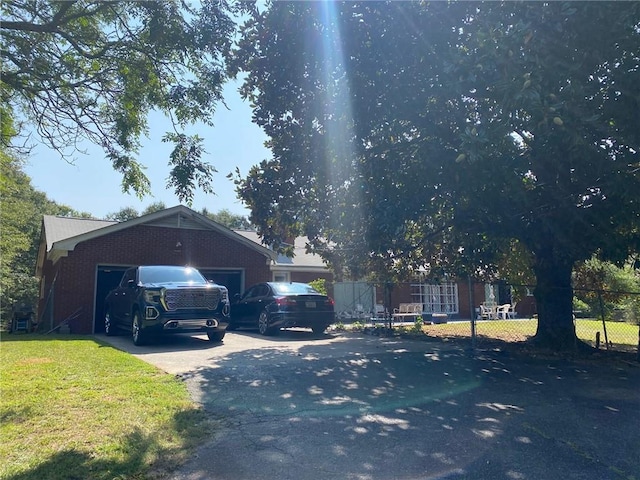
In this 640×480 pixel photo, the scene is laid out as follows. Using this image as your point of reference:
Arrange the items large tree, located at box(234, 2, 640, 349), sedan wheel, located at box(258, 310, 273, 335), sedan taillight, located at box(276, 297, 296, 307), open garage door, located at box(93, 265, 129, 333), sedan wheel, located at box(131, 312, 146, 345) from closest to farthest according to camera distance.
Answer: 1. large tree, located at box(234, 2, 640, 349)
2. sedan wheel, located at box(131, 312, 146, 345)
3. sedan taillight, located at box(276, 297, 296, 307)
4. sedan wheel, located at box(258, 310, 273, 335)
5. open garage door, located at box(93, 265, 129, 333)

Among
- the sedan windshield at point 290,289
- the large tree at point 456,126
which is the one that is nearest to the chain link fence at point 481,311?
the sedan windshield at point 290,289

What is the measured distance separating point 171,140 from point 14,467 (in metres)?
5.95

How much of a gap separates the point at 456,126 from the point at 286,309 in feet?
22.8

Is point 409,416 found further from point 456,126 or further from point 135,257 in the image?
point 135,257

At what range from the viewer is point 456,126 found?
7816 mm

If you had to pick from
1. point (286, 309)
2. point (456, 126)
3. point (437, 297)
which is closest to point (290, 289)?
point (286, 309)

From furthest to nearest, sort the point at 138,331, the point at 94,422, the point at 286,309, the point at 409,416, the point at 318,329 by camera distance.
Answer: the point at 318,329 → the point at 286,309 → the point at 138,331 → the point at 409,416 → the point at 94,422

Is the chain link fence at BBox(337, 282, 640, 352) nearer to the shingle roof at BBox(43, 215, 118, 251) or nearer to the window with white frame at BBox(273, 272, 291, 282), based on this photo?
the window with white frame at BBox(273, 272, 291, 282)

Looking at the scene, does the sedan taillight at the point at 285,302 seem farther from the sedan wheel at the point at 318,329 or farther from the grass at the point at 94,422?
the grass at the point at 94,422

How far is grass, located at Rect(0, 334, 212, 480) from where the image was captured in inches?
154

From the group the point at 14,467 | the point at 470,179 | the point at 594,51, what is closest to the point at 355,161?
the point at 470,179

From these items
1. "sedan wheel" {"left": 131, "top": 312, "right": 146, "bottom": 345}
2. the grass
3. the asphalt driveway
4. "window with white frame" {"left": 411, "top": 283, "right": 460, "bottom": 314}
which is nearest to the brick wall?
"sedan wheel" {"left": 131, "top": 312, "right": 146, "bottom": 345}

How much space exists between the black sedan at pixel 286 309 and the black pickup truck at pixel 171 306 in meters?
1.94

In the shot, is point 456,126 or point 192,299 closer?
point 456,126
